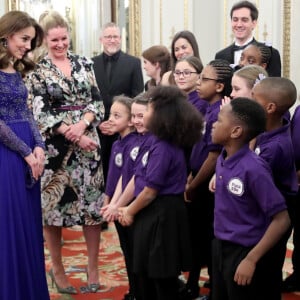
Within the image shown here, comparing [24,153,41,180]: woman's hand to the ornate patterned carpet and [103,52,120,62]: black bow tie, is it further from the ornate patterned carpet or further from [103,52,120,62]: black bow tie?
[103,52,120,62]: black bow tie

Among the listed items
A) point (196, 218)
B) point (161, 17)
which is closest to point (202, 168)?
point (196, 218)

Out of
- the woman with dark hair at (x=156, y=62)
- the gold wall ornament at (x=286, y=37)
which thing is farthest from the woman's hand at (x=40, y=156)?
the gold wall ornament at (x=286, y=37)

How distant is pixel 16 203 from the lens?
126 inches

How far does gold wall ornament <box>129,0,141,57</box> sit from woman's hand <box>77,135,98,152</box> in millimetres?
4758

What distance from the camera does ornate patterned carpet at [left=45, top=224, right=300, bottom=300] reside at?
389 cm

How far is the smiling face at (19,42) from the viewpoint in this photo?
321cm

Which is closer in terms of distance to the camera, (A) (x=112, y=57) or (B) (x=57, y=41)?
(B) (x=57, y=41)

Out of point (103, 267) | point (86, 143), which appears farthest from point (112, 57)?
point (103, 267)

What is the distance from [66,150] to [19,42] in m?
0.91

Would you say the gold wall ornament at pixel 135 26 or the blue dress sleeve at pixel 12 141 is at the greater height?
the gold wall ornament at pixel 135 26

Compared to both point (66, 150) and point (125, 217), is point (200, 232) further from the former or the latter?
point (66, 150)

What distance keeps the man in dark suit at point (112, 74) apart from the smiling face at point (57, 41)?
5.24ft

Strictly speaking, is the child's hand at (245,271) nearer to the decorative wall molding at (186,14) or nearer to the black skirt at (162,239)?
the black skirt at (162,239)

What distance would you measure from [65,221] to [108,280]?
570mm
